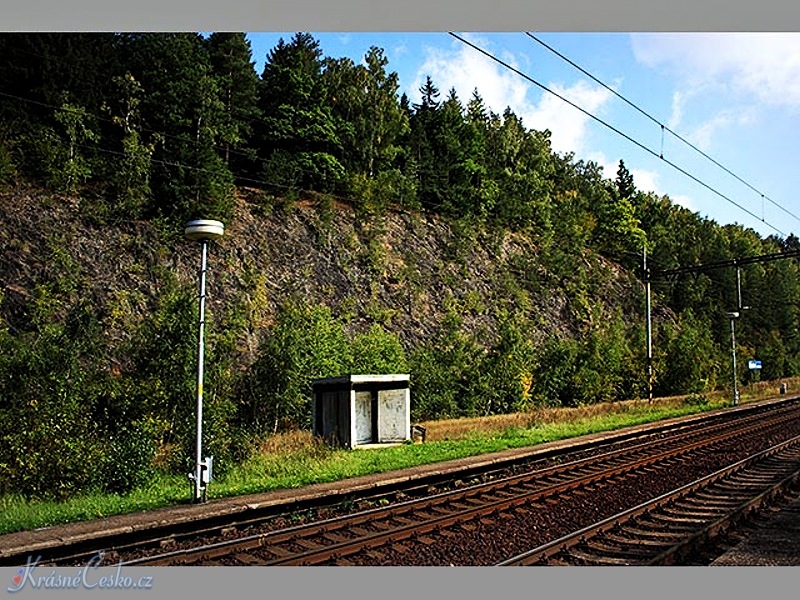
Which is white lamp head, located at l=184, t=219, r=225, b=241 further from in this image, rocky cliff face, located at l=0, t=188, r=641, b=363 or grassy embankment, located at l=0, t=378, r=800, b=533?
rocky cliff face, located at l=0, t=188, r=641, b=363

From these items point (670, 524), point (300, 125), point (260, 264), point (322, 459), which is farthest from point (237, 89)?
point (670, 524)

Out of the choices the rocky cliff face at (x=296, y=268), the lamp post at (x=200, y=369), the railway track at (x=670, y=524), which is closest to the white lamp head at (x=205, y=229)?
the lamp post at (x=200, y=369)

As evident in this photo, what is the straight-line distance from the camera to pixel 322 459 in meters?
17.8

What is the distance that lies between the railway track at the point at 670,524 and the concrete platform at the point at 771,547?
1.65 ft

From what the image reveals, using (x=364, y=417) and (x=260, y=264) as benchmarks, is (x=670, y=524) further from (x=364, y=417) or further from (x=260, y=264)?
(x=260, y=264)

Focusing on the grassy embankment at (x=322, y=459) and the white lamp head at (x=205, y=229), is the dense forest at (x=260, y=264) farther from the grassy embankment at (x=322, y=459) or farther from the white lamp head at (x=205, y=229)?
the white lamp head at (x=205, y=229)

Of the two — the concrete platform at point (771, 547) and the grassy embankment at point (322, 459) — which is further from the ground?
the grassy embankment at point (322, 459)

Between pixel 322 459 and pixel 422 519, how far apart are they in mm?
6705

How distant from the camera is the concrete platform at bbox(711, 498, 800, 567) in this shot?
8.53 m

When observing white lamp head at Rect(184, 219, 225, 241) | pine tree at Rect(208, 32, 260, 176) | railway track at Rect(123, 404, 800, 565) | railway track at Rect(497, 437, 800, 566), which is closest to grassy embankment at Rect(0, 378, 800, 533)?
railway track at Rect(123, 404, 800, 565)
